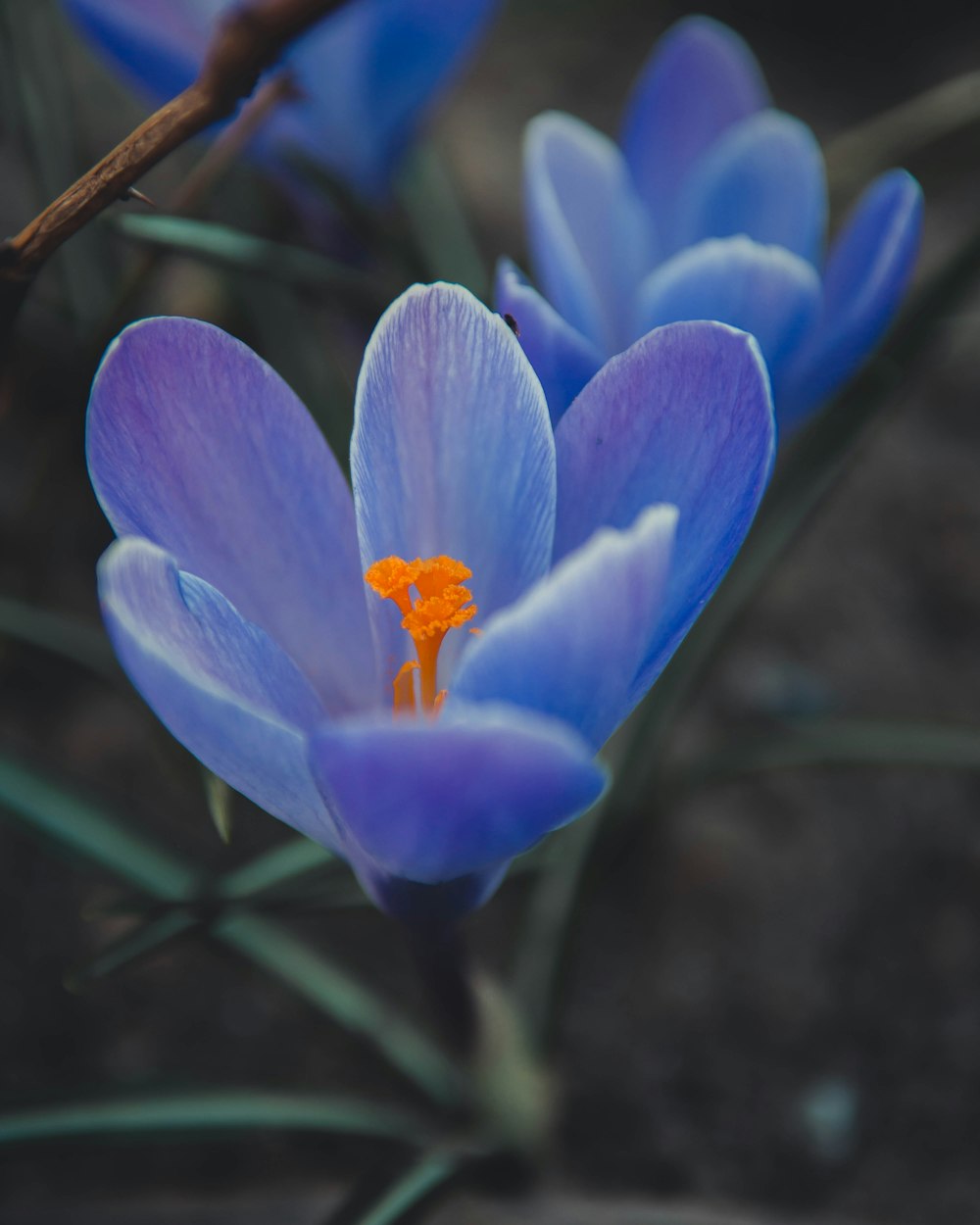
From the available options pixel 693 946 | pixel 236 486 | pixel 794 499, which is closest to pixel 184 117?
pixel 236 486

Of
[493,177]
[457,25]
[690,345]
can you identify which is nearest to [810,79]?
[493,177]

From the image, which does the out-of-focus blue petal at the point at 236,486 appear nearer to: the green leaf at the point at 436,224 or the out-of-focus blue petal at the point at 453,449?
the out-of-focus blue petal at the point at 453,449

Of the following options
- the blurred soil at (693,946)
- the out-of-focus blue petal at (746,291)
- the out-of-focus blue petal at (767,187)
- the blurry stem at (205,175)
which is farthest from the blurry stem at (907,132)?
the blurry stem at (205,175)

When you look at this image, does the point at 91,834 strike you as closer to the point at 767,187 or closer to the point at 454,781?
the point at 454,781

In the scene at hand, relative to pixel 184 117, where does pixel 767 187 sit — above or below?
below

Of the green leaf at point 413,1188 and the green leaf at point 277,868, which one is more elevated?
the green leaf at point 277,868

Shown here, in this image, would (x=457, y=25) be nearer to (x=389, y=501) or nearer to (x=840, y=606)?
(x=389, y=501)
